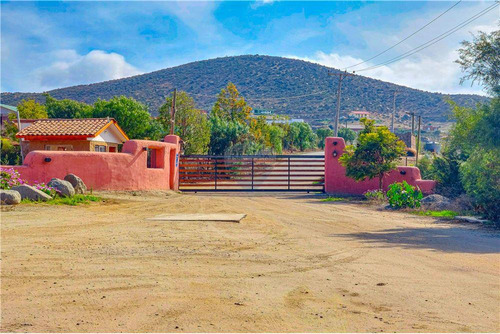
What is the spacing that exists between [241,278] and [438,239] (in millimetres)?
5940

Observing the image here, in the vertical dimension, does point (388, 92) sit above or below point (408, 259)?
above

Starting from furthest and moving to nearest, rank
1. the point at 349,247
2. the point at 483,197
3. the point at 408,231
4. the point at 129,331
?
the point at 483,197 → the point at 408,231 → the point at 349,247 → the point at 129,331

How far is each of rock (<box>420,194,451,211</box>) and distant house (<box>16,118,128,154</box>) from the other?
20.3 metres

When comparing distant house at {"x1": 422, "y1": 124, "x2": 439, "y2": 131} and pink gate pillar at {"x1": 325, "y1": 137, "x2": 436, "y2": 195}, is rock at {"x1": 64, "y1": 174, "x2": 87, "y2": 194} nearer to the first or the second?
pink gate pillar at {"x1": 325, "y1": 137, "x2": 436, "y2": 195}

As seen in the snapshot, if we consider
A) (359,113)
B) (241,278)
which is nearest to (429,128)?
(359,113)

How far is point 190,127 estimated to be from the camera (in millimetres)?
38094

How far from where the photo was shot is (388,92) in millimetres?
89812

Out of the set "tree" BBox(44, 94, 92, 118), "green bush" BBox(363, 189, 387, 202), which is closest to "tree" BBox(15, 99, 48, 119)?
"tree" BBox(44, 94, 92, 118)

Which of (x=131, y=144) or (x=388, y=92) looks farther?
(x=388, y=92)

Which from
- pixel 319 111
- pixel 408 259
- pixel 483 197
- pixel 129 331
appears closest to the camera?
pixel 129 331

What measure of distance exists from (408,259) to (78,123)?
28.0 metres

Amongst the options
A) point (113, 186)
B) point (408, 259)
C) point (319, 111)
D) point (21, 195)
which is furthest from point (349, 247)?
point (319, 111)

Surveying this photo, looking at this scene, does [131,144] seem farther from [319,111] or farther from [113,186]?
[319,111]

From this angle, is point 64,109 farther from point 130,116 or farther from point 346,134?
point 346,134
